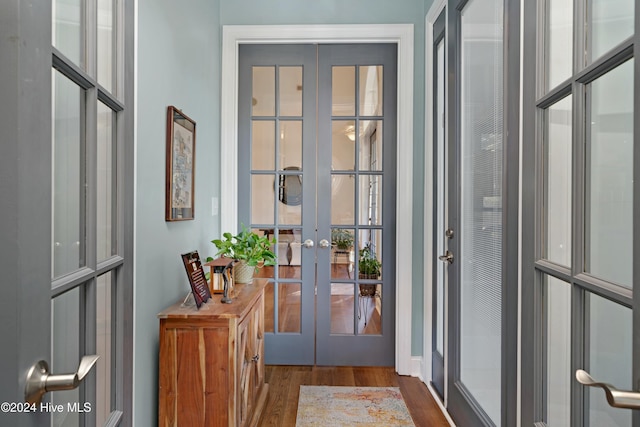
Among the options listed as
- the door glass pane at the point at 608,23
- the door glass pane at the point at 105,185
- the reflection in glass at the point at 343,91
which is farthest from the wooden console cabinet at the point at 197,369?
the reflection in glass at the point at 343,91

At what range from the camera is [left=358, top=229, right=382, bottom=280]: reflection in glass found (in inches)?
105

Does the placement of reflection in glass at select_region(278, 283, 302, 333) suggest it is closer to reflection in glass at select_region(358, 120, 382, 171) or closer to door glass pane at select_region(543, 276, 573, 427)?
reflection in glass at select_region(358, 120, 382, 171)

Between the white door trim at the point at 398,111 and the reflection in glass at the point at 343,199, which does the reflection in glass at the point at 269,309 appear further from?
the reflection in glass at the point at 343,199

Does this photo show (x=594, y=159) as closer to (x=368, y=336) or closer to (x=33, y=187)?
(x=33, y=187)

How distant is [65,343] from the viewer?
2.77ft

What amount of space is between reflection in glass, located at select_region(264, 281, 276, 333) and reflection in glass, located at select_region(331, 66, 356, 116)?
1.35 metres

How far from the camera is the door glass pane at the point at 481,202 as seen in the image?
1.51 meters

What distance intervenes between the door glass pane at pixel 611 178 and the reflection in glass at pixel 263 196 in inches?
79.7

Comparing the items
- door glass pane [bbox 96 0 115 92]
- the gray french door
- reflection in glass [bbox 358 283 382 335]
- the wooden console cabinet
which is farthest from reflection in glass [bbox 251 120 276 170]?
door glass pane [bbox 96 0 115 92]

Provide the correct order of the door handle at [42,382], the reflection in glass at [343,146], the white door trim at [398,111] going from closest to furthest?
1. the door handle at [42,382]
2. the white door trim at [398,111]
3. the reflection in glass at [343,146]

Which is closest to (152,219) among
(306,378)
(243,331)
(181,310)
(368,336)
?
(181,310)

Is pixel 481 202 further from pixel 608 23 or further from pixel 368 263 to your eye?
pixel 368 263

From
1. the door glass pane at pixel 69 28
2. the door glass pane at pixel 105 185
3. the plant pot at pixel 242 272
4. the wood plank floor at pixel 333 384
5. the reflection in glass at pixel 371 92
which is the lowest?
the wood plank floor at pixel 333 384

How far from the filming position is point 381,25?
256cm
